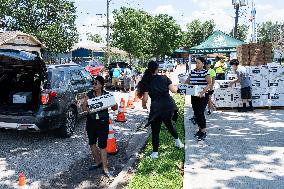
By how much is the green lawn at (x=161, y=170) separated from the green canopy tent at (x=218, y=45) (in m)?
10.1

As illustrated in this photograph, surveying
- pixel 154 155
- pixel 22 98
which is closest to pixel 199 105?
pixel 154 155

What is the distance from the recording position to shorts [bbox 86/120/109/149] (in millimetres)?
6215

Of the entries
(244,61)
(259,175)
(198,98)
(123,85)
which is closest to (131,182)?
(259,175)

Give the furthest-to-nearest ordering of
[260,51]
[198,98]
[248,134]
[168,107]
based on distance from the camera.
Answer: [260,51], [248,134], [198,98], [168,107]

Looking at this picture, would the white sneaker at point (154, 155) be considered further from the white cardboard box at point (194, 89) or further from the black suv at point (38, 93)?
the black suv at point (38, 93)

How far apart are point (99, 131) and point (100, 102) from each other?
495 millimetres

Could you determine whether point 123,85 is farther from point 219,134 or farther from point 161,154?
point 161,154

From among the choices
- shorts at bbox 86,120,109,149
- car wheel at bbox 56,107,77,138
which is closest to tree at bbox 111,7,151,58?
car wheel at bbox 56,107,77,138

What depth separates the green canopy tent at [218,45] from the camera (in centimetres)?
1720

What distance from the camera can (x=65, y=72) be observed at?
29.3 feet

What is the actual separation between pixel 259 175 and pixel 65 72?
5.13 m

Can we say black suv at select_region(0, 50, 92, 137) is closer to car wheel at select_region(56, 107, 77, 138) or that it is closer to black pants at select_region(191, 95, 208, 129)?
car wheel at select_region(56, 107, 77, 138)

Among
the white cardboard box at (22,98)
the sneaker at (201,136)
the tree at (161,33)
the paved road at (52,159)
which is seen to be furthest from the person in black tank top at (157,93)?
the tree at (161,33)

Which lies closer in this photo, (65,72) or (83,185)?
(83,185)
